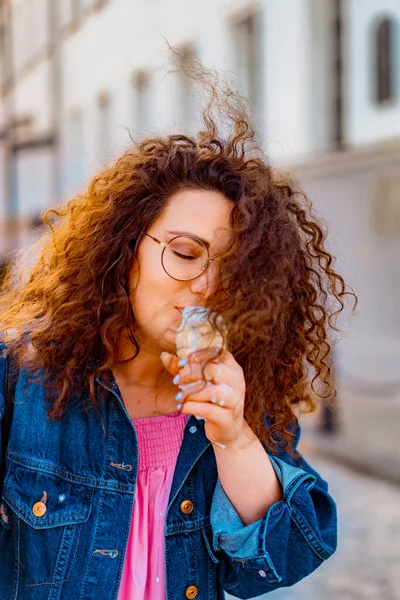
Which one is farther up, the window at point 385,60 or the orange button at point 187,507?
the window at point 385,60

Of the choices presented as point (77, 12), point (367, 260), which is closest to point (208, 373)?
point (367, 260)

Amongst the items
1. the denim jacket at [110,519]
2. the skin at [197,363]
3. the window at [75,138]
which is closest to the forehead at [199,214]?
the skin at [197,363]

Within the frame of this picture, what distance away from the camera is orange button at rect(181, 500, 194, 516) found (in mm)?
1681

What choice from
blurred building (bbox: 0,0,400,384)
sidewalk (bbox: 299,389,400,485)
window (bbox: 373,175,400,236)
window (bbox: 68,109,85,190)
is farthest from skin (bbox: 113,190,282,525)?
window (bbox: 68,109,85,190)

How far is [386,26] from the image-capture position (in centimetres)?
1130

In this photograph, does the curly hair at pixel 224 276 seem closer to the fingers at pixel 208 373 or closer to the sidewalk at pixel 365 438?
the fingers at pixel 208 373

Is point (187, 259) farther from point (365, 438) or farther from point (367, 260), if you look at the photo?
point (367, 260)

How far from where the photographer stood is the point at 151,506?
5.58 ft

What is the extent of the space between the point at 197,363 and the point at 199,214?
0.33 m

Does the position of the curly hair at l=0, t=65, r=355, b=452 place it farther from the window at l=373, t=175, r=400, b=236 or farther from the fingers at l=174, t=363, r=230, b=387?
the window at l=373, t=175, r=400, b=236

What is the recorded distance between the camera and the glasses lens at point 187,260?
1.62m

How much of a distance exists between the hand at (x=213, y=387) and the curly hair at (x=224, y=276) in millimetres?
51

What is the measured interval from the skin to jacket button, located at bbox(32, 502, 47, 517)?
28 centimetres

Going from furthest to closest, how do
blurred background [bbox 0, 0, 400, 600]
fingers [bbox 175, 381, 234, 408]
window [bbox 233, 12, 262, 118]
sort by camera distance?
window [bbox 233, 12, 262, 118] → blurred background [bbox 0, 0, 400, 600] → fingers [bbox 175, 381, 234, 408]
